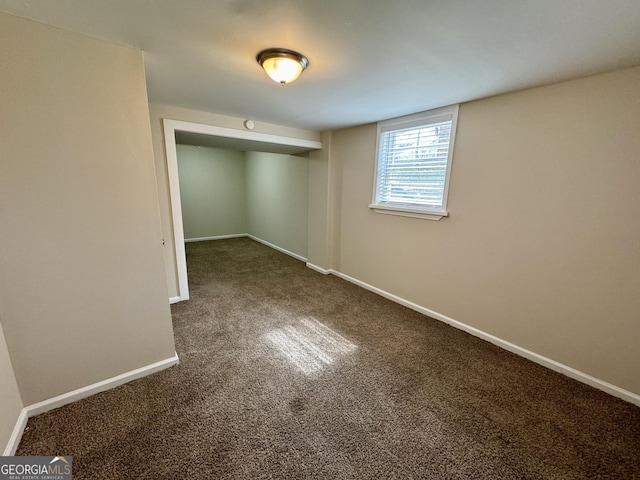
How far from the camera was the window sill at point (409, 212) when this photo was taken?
103 inches

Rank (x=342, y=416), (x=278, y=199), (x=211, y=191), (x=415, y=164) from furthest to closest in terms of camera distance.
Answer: (x=211, y=191) < (x=278, y=199) < (x=415, y=164) < (x=342, y=416)

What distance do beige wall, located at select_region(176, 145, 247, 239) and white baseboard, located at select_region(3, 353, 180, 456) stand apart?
15.2 ft

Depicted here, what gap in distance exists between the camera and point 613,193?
167 cm

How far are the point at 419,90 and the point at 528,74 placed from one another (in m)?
0.70

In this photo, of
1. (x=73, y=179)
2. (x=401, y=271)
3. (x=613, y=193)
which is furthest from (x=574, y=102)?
(x=73, y=179)

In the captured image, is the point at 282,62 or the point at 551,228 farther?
the point at 551,228

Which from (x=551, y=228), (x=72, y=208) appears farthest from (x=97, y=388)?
(x=551, y=228)

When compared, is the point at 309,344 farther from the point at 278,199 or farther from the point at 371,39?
the point at 278,199

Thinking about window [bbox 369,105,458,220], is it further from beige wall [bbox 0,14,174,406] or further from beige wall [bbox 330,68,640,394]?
beige wall [bbox 0,14,174,406]

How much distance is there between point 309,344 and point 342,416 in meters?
0.78

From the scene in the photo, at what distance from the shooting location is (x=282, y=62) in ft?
4.88

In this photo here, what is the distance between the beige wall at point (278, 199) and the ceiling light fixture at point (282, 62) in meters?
2.80

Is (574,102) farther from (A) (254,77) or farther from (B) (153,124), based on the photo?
(B) (153,124)

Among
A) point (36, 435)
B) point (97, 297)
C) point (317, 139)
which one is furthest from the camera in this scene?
point (317, 139)
